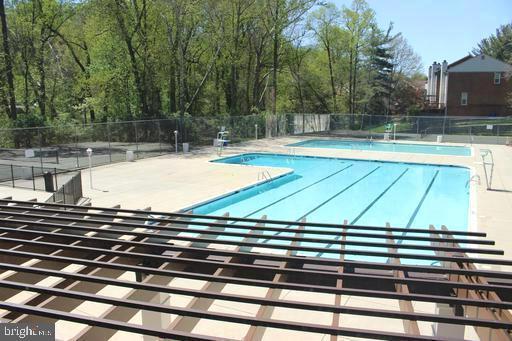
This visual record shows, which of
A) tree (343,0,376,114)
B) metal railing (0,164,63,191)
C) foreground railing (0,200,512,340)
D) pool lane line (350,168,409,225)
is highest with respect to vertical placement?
tree (343,0,376,114)

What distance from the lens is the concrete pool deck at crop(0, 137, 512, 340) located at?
14.0 feet

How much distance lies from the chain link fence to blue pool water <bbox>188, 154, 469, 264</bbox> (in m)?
4.15

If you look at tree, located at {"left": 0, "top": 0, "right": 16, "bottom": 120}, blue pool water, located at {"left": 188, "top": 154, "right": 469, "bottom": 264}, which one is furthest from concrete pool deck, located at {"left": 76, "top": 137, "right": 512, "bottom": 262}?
tree, located at {"left": 0, "top": 0, "right": 16, "bottom": 120}

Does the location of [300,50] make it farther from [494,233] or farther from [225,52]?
[494,233]

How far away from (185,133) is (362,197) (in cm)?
1177

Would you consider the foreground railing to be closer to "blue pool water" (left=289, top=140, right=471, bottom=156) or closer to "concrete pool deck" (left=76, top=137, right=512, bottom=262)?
"concrete pool deck" (left=76, top=137, right=512, bottom=262)

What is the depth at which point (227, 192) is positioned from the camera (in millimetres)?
11336

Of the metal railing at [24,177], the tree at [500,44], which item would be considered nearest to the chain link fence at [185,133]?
the metal railing at [24,177]

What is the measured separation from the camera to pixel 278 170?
592 inches

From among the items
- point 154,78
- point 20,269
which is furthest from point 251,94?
point 20,269

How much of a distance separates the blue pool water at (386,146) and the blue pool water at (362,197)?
20.1 feet

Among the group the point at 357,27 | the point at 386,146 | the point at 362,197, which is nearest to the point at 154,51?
the point at 386,146

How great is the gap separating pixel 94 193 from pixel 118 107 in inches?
607

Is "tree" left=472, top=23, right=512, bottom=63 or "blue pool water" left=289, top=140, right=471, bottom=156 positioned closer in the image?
"blue pool water" left=289, top=140, right=471, bottom=156
